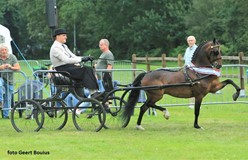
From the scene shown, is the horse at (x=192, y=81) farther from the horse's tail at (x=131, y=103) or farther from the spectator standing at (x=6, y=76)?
the spectator standing at (x=6, y=76)

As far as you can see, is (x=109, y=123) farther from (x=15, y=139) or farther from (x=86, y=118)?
(x=15, y=139)

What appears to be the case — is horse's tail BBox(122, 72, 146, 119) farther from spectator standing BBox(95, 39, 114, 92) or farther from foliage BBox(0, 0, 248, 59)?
foliage BBox(0, 0, 248, 59)

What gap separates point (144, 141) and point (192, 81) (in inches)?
93.2

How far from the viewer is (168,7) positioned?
74875mm

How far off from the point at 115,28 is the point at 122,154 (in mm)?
69061

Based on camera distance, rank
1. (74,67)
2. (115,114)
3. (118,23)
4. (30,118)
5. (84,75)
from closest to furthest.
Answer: (84,75) < (74,67) < (30,118) < (115,114) < (118,23)

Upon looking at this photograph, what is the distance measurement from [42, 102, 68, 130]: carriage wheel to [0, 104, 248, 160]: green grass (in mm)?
217

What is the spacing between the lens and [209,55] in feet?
45.3

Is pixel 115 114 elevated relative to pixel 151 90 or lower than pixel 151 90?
lower

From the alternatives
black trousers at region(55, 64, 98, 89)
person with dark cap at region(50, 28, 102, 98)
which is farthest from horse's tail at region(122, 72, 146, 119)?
black trousers at region(55, 64, 98, 89)

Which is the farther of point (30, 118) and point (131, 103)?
point (30, 118)

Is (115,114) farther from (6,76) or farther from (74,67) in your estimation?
(6,76)

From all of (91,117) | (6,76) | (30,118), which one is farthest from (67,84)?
(6,76)

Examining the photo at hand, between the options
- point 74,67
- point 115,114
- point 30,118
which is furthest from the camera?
point 115,114
